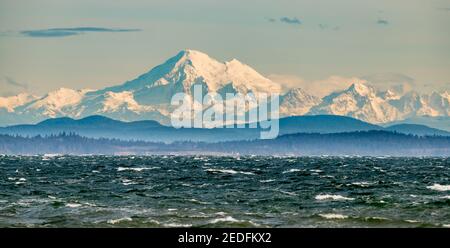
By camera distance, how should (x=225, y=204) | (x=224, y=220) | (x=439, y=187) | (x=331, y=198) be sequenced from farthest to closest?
(x=439, y=187) → (x=331, y=198) → (x=225, y=204) → (x=224, y=220)

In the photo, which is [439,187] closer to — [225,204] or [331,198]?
[331,198]

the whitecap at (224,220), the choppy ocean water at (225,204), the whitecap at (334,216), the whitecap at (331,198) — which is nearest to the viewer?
the whitecap at (224,220)

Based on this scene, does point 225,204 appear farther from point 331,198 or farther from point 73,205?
point 73,205

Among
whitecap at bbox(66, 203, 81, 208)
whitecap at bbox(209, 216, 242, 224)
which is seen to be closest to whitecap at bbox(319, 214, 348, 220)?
whitecap at bbox(209, 216, 242, 224)

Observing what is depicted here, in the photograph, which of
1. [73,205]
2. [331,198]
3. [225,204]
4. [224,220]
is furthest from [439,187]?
[224,220]

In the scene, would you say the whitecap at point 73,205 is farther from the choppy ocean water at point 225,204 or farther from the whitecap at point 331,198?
the whitecap at point 331,198

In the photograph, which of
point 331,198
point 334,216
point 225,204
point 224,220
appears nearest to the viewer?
point 224,220

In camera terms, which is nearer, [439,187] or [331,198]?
[331,198]

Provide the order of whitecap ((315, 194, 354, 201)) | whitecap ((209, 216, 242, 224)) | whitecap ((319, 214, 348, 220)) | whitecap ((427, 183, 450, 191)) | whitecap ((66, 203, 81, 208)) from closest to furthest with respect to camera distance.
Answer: whitecap ((209, 216, 242, 224)) < whitecap ((319, 214, 348, 220)) < whitecap ((66, 203, 81, 208)) < whitecap ((315, 194, 354, 201)) < whitecap ((427, 183, 450, 191))

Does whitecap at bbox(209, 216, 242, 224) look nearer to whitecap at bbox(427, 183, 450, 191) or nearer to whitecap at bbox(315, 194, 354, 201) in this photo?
whitecap at bbox(315, 194, 354, 201)

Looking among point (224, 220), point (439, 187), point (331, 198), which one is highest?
point (439, 187)

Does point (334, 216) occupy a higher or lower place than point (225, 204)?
lower

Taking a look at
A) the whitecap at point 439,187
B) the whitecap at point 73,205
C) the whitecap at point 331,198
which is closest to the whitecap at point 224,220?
the whitecap at point 73,205
